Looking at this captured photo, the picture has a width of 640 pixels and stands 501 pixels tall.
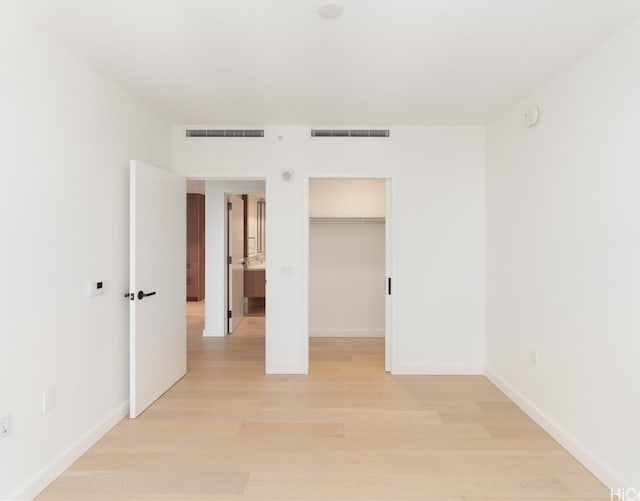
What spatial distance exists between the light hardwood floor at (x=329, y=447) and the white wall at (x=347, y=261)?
172 cm

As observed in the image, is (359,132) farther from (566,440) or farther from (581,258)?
(566,440)

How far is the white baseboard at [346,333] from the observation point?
18.1 feet

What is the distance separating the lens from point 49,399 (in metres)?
2.24

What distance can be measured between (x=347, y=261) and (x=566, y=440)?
136 inches

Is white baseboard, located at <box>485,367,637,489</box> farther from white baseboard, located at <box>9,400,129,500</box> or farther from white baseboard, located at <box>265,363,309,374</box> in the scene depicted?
white baseboard, located at <box>9,400,129,500</box>

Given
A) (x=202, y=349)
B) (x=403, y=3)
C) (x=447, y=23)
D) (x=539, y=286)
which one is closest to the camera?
(x=403, y=3)

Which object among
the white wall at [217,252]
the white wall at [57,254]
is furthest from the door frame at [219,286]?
the white wall at [57,254]

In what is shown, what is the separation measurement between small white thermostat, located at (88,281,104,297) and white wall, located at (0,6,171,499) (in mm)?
43

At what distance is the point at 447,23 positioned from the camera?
2.06m

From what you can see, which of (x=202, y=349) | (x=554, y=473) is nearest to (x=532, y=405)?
(x=554, y=473)

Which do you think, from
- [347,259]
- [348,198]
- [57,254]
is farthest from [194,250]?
[57,254]

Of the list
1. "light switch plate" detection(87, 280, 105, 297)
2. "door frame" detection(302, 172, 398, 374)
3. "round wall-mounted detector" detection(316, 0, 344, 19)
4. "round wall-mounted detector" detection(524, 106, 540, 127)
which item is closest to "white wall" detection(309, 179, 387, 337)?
"door frame" detection(302, 172, 398, 374)

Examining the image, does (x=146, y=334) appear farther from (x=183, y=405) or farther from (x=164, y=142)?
(x=164, y=142)

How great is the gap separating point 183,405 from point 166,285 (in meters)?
1.05
